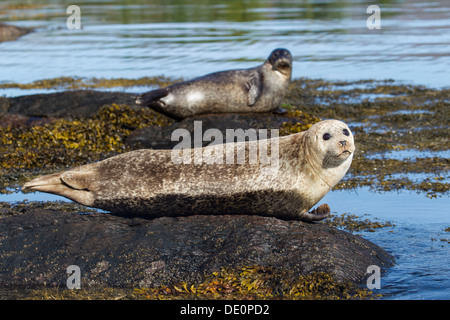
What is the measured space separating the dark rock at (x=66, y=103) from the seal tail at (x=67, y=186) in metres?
Answer: 5.78

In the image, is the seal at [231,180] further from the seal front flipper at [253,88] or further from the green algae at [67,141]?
the seal front flipper at [253,88]

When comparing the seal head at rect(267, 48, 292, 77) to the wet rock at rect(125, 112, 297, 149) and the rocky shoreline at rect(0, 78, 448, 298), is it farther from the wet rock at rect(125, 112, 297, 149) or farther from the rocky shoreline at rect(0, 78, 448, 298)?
the rocky shoreline at rect(0, 78, 448, 298)

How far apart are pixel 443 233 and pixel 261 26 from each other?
23.6 meters

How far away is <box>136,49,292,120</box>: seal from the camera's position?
12242mm

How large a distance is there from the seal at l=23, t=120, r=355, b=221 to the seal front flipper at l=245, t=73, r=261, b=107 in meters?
5.30

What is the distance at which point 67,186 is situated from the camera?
279 inches

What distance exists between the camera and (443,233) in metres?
7.09

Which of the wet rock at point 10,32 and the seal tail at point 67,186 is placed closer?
the seal tail at point 67,186

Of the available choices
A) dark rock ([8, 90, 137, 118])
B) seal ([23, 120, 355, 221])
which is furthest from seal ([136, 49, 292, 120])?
seal ([23, 120, 355, 221])

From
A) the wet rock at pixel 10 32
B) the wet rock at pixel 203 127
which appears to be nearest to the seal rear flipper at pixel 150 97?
the wet rock at pixel 203 127

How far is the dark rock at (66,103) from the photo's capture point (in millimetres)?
13047

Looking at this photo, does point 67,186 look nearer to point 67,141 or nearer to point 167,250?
point 167,250
